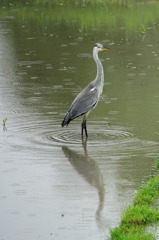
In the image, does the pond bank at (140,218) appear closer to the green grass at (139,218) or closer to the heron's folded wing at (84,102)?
the green grass at (139,218)

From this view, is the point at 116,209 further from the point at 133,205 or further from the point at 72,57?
the point at 72,57

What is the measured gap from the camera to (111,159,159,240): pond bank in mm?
6172

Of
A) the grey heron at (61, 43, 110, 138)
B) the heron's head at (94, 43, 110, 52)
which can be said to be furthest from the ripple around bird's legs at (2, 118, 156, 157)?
the heron's head at (94, 43, 110, 52)

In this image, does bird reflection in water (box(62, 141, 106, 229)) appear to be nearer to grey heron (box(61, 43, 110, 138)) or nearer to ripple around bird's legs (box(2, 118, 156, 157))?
ripple around bird's legs (box(2, 118, 156, 157))

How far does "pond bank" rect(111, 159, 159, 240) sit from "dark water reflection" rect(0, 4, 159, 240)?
0.18 metres

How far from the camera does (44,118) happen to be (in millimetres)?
11711

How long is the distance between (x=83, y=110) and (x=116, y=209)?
406cm

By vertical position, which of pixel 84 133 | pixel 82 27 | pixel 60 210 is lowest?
pixel 82 27

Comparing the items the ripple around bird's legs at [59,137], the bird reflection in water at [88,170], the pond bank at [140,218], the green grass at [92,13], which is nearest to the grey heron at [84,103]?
the ripple around bird's legs at [59,137]

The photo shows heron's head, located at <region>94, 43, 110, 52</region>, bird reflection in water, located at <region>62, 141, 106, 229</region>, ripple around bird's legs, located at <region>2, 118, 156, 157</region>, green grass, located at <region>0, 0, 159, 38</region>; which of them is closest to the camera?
bird reflection in water, located at <region>62, 141, 106, 229</region>

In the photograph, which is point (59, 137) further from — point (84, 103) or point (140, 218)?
point (140, 218)

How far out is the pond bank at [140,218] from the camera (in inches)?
243

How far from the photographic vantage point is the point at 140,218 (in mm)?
6551

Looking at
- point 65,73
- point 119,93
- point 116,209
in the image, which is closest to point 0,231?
point 116,209
